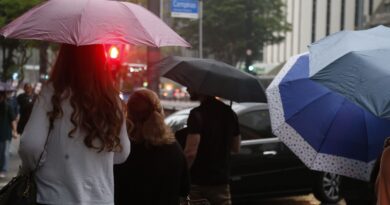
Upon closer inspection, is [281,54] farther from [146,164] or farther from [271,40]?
[146,164]

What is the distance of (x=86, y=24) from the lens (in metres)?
3.38

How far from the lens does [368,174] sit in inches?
183

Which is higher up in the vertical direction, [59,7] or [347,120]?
[59,7]

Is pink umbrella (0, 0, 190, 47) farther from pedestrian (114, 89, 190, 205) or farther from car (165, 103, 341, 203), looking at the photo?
car (165, 103, 341, 203)

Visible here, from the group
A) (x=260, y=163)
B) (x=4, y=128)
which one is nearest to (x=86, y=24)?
(x=260, y=163)

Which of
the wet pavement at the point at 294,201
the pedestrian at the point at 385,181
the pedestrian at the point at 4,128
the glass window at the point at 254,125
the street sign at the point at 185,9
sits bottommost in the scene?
the wet pavement at the point at 294,201

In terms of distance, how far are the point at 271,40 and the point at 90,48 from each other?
51.6m

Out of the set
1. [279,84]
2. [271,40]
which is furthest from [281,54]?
[279,84]

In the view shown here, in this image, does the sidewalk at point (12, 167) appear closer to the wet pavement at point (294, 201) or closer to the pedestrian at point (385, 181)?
the wet pavement at point (294, 201)

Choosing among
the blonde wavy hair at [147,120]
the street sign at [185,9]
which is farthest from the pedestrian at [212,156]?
the street sign at [185,9]

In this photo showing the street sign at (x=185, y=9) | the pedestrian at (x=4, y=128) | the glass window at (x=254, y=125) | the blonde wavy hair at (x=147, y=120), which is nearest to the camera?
the blonde wavy hair at (x=147, y=120)

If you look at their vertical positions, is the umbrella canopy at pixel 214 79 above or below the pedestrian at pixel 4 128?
above

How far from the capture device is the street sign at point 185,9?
14.6 metres

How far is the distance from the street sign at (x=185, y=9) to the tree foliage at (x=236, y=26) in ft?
120
